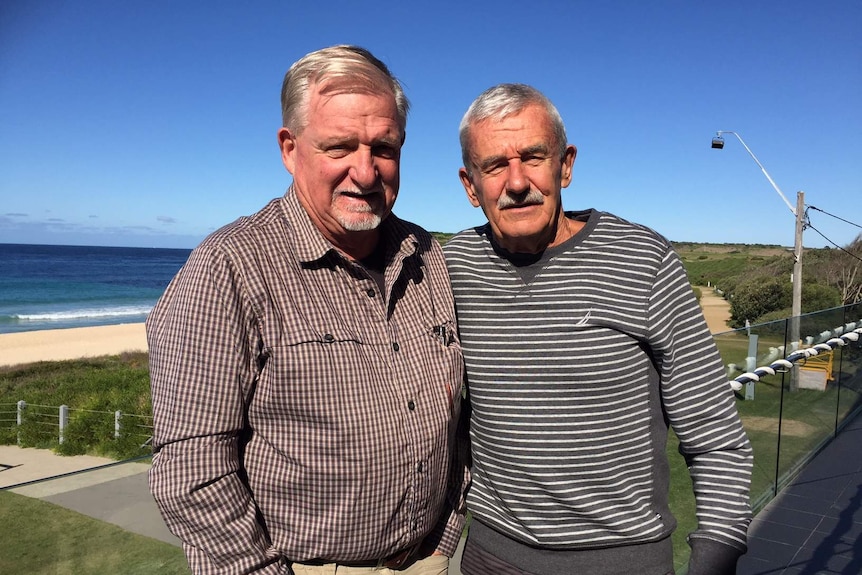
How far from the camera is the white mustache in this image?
1719 millimetres

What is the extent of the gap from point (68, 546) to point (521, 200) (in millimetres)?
2188

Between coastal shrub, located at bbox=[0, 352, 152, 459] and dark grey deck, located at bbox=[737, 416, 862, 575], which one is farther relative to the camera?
coastal shrub, located at bbox=[0, 352, 152, 459]

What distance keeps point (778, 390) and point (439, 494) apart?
3.56 m

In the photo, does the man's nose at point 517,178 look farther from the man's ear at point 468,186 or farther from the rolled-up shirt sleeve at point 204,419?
the rolled-up shirt sleeve at point 204,419

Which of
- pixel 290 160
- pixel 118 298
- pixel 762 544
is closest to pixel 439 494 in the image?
pixel 290 160

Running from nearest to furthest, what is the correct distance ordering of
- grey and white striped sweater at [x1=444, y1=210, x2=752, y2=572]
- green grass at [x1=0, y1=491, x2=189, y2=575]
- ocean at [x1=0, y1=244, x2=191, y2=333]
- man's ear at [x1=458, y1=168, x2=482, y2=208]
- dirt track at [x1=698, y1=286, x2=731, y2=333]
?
Answer: grey and white striped sweater at [x1=444, y1=210, x2=752, y2=572]
man's ear at [x1=458, y1=168, x2=482, y2=208]
green grass at [x1=0, y1=491, x2=189, y2=575]
dirt track at [x1=698, y1=286, x2=731, y2=333]
ocean at [x1=0, y1=244, x2=191, y2=333]

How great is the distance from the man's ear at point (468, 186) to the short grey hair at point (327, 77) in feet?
1.16

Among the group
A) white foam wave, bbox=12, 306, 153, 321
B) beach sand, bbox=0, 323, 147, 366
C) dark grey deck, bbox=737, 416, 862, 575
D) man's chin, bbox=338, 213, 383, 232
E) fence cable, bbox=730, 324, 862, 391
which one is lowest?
white foam wave, bbox=12, 306, 153, 321

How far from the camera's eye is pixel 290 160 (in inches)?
66.6

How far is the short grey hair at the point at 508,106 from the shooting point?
1.70 metres

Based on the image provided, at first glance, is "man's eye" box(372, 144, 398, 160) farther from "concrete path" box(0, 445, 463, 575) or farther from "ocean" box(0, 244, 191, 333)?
"ocean" box(0, 244, 191, 333)

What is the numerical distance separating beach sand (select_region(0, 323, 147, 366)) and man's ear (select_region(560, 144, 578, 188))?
2922cm

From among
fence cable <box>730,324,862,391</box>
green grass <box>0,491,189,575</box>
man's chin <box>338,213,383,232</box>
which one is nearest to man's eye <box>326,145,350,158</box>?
man's chin <box>338,213,383,232</box>

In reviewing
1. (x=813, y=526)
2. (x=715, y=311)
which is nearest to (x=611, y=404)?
(x=813, y=526)
